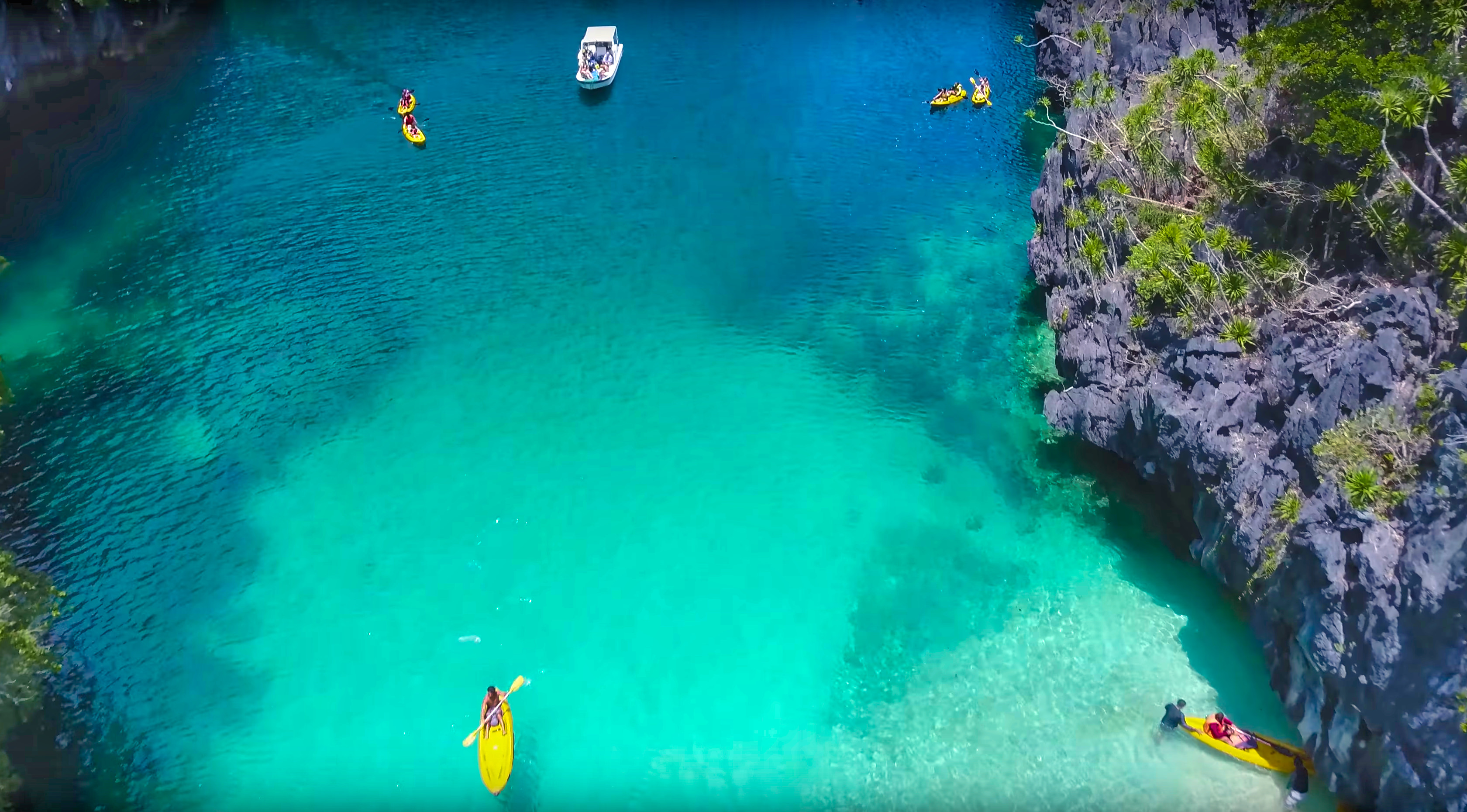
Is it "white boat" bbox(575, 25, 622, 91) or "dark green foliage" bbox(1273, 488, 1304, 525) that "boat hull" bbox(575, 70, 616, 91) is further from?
"dark green foliage" bbox(1273, 488, 1304, 525)

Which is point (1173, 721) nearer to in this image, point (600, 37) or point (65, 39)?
point (600, 37)

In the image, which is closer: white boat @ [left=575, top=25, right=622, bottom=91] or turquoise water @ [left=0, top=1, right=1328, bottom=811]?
turquoise water @ [left=0, top=1, right=1328, bottom=811]

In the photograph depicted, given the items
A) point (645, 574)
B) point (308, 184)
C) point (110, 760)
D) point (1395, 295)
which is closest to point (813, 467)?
point (645, 574)

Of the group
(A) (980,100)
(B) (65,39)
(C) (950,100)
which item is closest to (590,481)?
(C) (950,100)

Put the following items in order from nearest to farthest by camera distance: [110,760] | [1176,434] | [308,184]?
[110,760], [1176,434], [308,184]

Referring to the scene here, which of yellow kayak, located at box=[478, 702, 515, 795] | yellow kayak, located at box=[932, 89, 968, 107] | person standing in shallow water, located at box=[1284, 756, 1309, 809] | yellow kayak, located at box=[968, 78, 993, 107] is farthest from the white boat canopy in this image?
person standing in shallow water, located at box=[1284, 756, 1309, 809]

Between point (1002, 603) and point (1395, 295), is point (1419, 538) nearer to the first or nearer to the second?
point (1395, 295)
